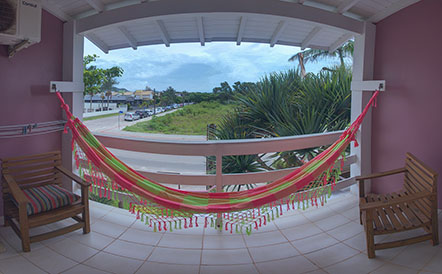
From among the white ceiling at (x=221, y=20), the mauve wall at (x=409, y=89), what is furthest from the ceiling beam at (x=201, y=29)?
Answer: the mauve wall at (x=409, y=89)

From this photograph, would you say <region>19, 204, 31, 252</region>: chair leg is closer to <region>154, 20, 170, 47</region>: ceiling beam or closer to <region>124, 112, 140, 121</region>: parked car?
<region>154, 20, 170, 47</region>: ceiling beam

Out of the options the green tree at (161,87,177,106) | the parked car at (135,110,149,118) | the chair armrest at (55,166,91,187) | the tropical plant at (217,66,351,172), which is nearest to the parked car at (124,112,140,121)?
the parked car at (135,110,149,118)

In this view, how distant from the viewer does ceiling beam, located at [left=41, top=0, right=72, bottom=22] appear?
7.14ft

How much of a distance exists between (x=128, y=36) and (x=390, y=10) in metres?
2.48

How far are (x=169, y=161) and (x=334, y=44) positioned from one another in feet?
37.0

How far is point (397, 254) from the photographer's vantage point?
1.67 meters

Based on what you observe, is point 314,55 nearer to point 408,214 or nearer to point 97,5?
point 97,5

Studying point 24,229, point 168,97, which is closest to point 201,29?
point 24,229

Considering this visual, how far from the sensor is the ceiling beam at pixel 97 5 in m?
2.19

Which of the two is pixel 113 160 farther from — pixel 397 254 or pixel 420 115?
pixel 420 115

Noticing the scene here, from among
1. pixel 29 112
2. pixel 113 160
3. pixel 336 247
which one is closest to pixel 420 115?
pixel 336 247

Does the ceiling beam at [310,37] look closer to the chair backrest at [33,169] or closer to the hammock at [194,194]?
the hammock at [194,194]

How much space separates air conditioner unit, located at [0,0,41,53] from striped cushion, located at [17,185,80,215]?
40.0 inches

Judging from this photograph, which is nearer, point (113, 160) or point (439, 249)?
point (439, 249)
